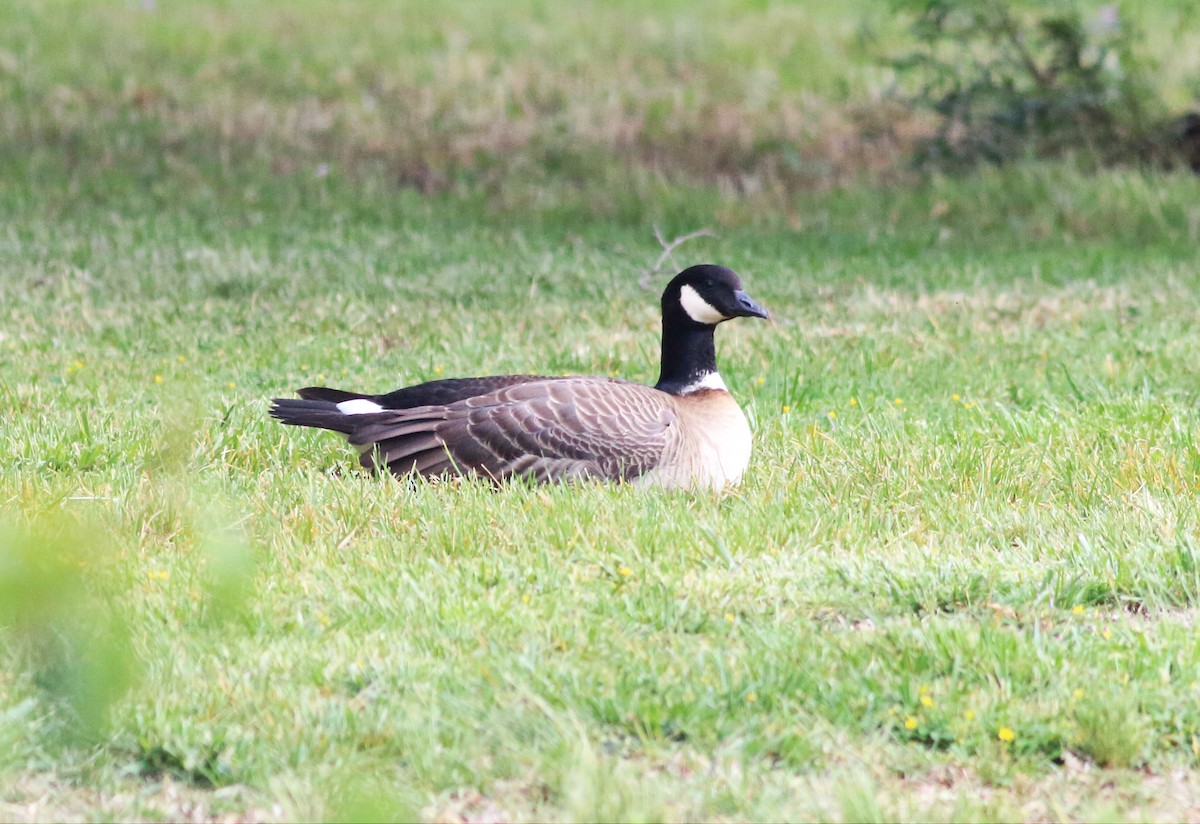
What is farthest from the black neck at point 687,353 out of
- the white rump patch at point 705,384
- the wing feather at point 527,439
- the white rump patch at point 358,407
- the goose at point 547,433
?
the white rump patch at point 358,407

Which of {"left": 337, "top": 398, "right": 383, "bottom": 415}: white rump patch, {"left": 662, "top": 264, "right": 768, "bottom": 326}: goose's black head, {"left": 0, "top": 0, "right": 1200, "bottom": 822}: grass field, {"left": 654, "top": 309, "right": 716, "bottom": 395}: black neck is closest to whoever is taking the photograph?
{"left": 0, "top": 0, "right": 1200, "bottom": 822}: grass field

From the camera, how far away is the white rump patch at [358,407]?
19.2 ft

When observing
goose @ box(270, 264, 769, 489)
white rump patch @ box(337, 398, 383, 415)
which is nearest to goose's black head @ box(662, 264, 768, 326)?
goose @ box(270, 264, 769, 489)

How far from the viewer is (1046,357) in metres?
8.73

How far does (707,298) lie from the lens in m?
6.31

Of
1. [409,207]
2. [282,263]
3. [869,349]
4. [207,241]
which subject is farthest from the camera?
[409,207]

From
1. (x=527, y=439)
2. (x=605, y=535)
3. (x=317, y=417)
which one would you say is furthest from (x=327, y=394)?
(x=605, y=535)

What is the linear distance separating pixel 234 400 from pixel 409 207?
731cm

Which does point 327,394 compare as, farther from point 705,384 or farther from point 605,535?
point 605,535

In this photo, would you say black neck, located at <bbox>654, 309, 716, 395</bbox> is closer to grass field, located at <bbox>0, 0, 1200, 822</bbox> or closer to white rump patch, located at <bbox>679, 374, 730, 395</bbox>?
white rump patch, located at <bbox>679, 374, 730, 395</bbox>

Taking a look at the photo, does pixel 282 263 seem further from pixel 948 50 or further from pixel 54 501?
pixel 948 50

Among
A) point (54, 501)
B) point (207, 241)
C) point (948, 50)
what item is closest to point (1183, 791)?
point (54, 501)

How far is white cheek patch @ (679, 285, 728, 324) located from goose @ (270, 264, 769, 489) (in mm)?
483

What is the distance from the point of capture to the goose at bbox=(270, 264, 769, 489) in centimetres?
572
